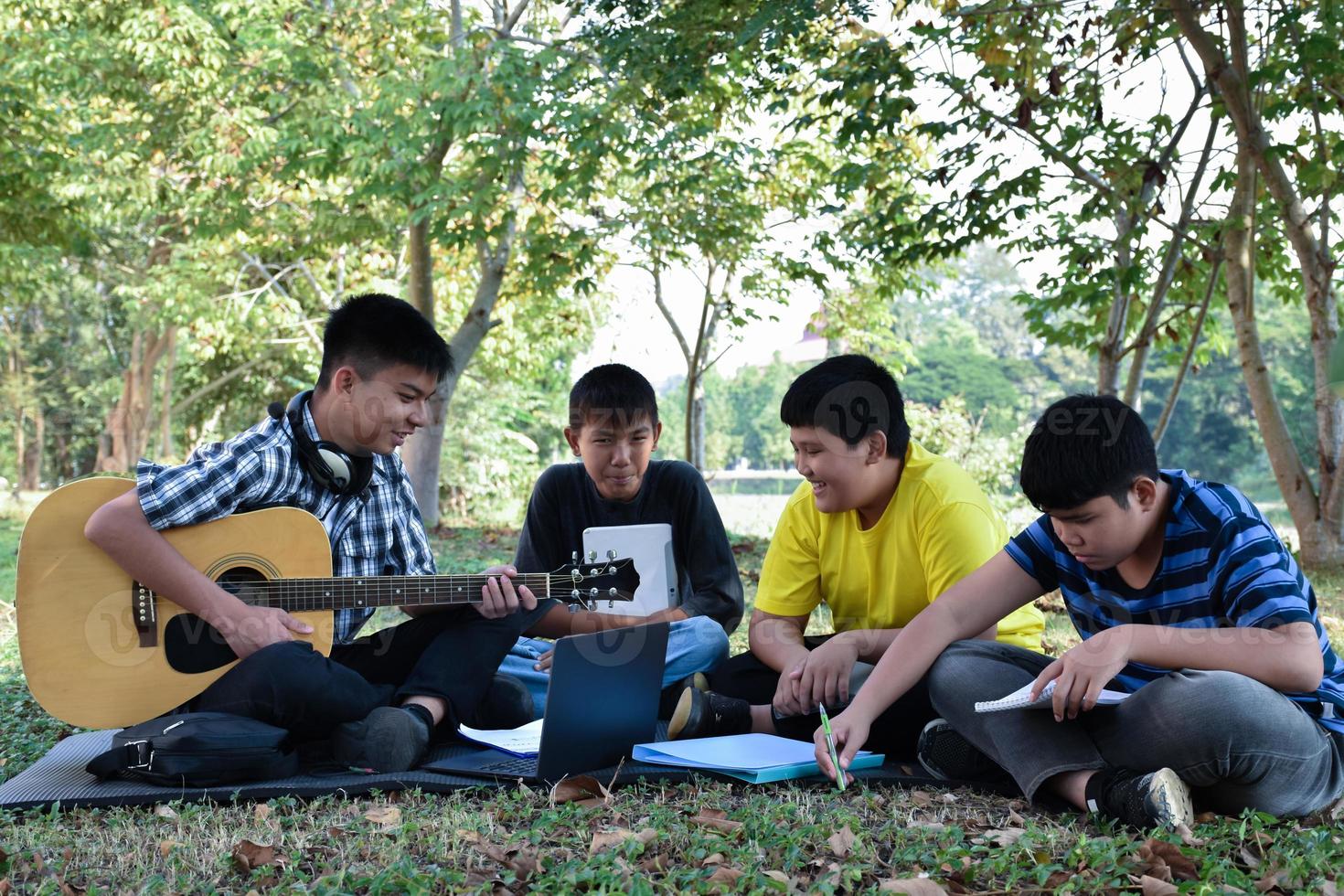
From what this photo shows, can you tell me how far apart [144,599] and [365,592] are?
0.58 metres

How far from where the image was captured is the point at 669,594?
157 inches

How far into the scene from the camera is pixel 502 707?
3586 mm

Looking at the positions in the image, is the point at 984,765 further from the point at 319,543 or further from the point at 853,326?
the point at 853,326

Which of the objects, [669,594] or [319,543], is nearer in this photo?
[319,543]

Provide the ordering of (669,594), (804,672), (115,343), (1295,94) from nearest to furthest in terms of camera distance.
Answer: (804,672)
(669,594)
(1295,94)
(115,343)

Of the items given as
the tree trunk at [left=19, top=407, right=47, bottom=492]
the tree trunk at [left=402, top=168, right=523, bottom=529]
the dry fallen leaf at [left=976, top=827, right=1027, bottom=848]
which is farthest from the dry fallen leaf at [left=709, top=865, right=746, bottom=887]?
the tree trunk at [left=19, top=407, right=47, bottom=492]

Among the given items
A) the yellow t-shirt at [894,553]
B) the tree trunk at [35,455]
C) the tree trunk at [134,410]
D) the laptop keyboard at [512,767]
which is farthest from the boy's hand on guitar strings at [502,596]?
A: the tree trunk at [35,455]

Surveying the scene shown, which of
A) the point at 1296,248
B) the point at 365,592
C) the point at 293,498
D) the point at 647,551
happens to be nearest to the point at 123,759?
the point at 365,592

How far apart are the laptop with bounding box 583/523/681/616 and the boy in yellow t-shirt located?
0.47 metres

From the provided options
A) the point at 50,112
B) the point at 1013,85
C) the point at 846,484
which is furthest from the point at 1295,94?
the point at 50,112

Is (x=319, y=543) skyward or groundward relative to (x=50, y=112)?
groundward

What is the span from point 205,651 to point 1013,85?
19.3ft

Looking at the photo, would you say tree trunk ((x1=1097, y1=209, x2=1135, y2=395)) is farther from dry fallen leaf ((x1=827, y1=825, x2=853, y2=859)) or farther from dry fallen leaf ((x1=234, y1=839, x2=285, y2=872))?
dry fallen leaf ((x1=234, y1=839, x2=285, y2=872))

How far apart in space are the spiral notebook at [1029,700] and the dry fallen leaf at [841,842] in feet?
1.56
